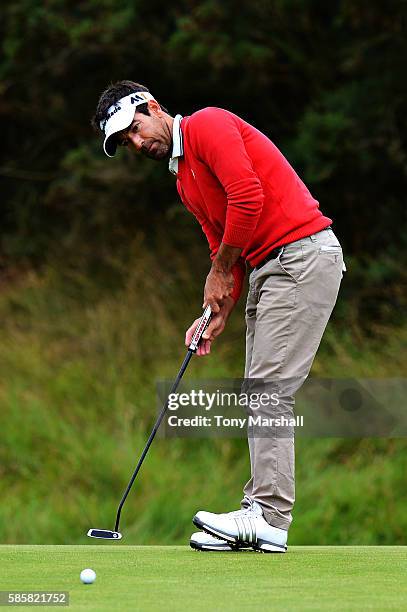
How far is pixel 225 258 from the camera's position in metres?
5.06

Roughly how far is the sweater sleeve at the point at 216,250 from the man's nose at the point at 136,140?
0.36 metres

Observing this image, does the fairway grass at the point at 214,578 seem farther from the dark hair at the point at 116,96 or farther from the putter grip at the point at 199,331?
the dark hair at the point at 116,96

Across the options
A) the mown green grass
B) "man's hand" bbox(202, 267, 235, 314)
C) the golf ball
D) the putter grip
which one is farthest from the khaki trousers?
the mown green grass

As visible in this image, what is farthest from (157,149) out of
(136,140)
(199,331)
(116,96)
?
(199,331)

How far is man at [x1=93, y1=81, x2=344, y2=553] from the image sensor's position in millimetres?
4973

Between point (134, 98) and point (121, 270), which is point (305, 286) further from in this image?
point (121, 270)

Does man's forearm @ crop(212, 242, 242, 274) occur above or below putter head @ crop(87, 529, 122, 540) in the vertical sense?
above

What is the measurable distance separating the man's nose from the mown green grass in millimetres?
4601

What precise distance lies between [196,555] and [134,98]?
69.8 inches

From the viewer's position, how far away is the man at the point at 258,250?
497 centimetres

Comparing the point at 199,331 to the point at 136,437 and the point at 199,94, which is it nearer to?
the point at 136,437

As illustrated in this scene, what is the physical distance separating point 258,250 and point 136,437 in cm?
547

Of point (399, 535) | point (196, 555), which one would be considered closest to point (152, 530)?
point (399, 535)

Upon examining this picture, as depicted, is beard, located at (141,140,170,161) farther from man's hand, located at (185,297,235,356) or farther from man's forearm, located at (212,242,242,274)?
man's hand, located at (185,297,235,356)
